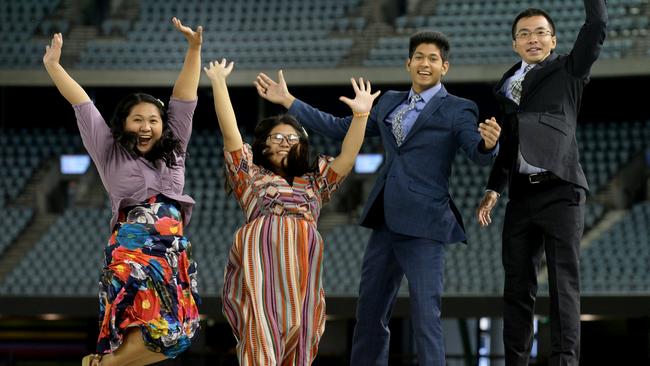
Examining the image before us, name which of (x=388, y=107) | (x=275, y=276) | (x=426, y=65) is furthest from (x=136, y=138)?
(x=426, y=65)

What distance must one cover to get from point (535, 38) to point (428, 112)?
1.84 ft

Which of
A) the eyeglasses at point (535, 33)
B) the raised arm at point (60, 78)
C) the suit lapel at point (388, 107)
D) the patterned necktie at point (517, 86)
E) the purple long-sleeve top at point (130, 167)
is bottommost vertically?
the purple long-sleeve top at point (130, 167)

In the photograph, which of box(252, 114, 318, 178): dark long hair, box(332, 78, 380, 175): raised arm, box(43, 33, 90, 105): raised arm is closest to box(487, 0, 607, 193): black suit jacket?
box(332, 78, 380, 175): raised arm

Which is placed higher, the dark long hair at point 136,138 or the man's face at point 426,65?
the man's face at point 426,65

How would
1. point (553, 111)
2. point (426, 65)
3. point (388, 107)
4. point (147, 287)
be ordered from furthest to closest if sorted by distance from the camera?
point (388, 107), point (426, 65), point (553, 111), point (147, 287)

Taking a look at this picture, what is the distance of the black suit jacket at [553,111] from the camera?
15.3 feet

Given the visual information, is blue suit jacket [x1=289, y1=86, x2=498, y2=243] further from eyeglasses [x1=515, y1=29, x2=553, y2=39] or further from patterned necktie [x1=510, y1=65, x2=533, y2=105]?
eyeglasses [x1=515, y1=29, x2=553, y2=39]

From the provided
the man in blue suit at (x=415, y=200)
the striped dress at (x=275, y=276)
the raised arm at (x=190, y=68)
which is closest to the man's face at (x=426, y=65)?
the man in blue suit at (x=415, y=200)

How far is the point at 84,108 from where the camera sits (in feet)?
15.5

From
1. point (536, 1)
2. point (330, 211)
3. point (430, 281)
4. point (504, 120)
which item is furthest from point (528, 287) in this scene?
point (536, 1)

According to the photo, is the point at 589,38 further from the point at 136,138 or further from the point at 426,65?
the point at 136,138

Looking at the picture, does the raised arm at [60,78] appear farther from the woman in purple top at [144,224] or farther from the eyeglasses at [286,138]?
the eyeglasses at [286,138]

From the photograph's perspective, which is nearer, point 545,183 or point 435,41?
point 545,183

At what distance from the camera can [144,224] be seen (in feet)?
15.0
